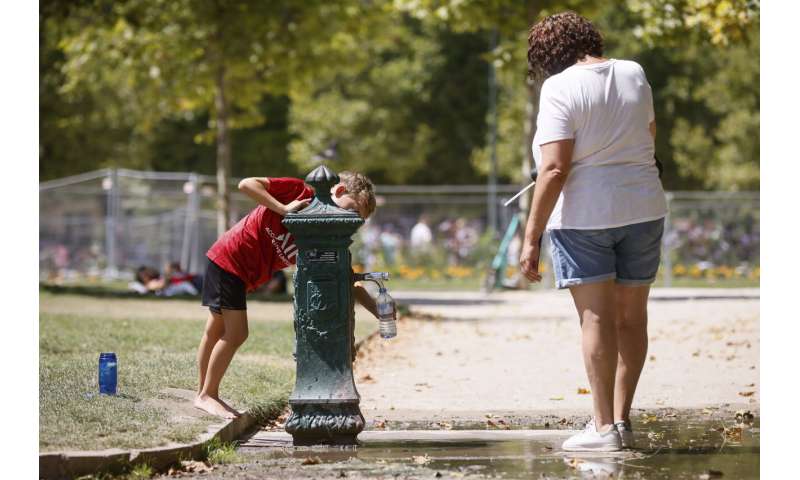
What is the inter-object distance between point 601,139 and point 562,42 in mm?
492

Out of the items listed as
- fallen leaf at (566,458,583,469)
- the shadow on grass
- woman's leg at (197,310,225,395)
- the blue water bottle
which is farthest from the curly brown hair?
the shadow on grass

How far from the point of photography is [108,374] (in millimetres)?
6621

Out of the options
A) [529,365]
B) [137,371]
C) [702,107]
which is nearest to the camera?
[137,371]

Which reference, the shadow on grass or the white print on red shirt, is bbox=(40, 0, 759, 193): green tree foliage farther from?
the white print on red shirt

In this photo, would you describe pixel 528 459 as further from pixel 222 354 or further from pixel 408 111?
pixel 408 111

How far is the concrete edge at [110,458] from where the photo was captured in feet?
16.6

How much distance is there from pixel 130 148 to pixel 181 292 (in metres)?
29.1

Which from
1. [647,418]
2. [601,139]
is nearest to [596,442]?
[601,139]

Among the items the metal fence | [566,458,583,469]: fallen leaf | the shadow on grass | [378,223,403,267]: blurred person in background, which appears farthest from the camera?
[378,223,403,267]: blurred person in background

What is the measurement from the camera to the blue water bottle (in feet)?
21.7

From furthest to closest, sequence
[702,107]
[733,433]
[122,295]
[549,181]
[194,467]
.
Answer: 1. [702,107]
2. [122,295]
3. [733,433]
4. [549,181]
5. [194,467]

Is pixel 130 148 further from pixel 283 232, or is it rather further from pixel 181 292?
pixel 283 232

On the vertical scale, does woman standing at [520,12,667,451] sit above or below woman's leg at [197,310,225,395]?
above

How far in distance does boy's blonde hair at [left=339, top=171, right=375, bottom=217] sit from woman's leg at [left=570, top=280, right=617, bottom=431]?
46.3 inches
